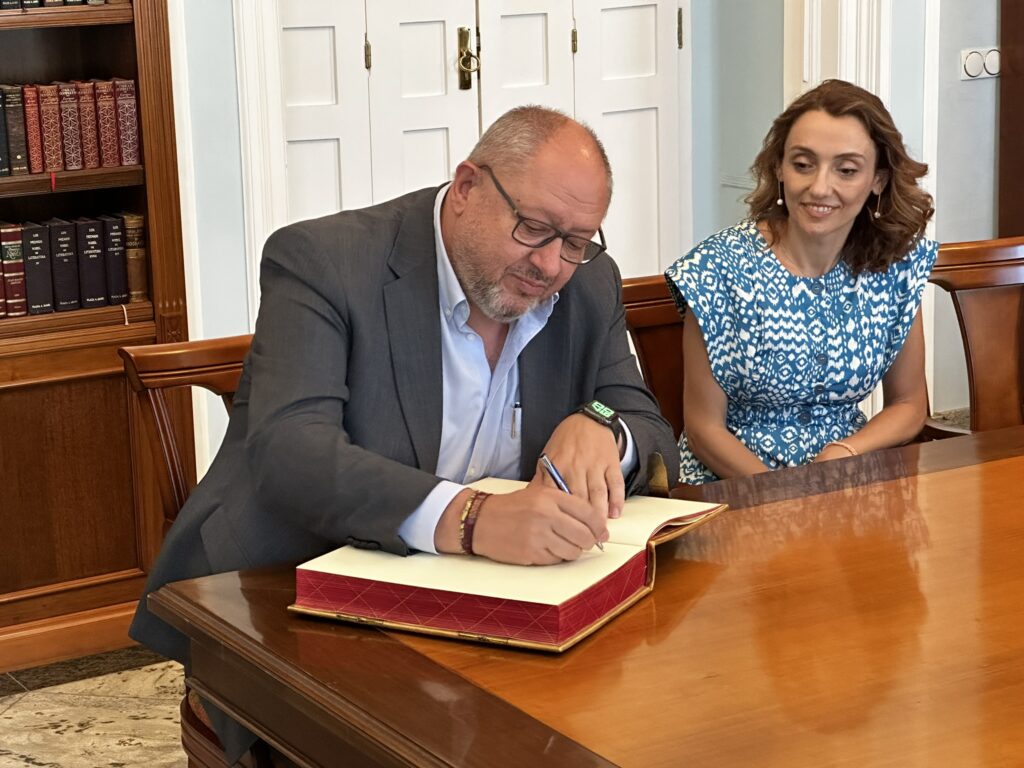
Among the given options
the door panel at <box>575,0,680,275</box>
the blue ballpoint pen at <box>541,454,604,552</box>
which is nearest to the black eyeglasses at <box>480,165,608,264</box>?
the blue ballpoint pen at <box>541,454,604,552</box>

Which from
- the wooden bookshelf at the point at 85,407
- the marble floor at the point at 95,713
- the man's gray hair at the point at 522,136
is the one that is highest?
the man's gray hair at the point at 522,136

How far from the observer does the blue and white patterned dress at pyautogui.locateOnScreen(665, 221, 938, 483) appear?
8.79 feet

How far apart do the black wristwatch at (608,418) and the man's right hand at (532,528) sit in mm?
277

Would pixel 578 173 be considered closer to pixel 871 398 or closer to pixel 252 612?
pixel 252 612

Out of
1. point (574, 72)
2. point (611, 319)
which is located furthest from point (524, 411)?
point (574, 72)

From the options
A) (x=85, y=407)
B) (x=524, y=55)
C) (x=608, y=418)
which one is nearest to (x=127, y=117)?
(x=85, y=407)

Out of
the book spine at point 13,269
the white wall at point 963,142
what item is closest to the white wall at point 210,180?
the book spine at point 13,269

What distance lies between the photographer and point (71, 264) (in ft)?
11.8

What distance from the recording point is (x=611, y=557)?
1574mm

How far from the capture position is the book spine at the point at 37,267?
3541 mm

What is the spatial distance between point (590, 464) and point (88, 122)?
218 centimetres

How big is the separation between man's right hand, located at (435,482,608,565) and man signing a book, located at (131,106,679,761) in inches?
1.2

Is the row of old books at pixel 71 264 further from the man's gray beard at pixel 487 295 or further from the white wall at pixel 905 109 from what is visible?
the white wall at pixel 905 109

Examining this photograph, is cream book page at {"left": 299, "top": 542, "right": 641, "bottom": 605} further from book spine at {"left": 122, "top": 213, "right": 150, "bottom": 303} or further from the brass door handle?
the brass door handle
